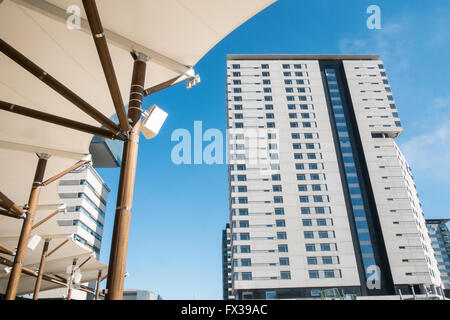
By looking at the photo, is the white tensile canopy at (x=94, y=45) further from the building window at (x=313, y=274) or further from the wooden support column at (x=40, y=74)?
the building window at (x=313, y=274)

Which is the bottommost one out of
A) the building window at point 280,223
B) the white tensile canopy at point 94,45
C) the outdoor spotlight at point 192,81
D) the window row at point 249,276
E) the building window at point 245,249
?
the outdoor spotlight at point 192,81

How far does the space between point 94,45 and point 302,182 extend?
58.5 meters

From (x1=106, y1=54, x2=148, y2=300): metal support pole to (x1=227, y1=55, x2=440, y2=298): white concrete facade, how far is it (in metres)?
51.3

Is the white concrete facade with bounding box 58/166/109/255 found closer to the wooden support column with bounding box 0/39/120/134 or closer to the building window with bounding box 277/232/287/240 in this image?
the building window with bounding box 277/232/287/240

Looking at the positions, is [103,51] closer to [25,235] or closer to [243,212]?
[25,235]

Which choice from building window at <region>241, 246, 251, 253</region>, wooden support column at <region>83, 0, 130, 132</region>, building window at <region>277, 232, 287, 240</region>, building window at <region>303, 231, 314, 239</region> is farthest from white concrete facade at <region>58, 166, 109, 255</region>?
wooden support column at <region>83, 0, 130, 132</region>

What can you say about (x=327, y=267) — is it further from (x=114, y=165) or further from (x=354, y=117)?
(x=114, y=165)

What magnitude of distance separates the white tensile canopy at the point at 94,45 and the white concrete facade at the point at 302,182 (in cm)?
4989

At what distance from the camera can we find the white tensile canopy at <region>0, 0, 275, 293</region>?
4.54 meters

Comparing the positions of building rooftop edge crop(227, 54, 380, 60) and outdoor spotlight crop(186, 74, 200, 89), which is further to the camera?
building rooftop edge crop(227, 54, 380, 60)

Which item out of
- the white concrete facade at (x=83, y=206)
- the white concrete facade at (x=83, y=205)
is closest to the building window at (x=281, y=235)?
the white concrete facade at (x=83, y=205)

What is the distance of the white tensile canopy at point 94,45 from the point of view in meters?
4.54

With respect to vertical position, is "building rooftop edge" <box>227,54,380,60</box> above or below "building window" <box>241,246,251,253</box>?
above

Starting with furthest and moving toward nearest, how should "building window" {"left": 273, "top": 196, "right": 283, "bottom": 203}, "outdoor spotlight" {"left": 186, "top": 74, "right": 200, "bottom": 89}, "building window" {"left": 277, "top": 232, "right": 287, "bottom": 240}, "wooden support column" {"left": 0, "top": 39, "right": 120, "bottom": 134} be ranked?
"building window" {"left": 273, "top": 196, "right": 283, "bottom": 203} → "building window" {"left": 277, "top": 232, "right": 287, "bottom": 240} → "outdoor spotlight" {"left": 186, "top": 74, "right": 200, "bottom": 89} → "wooden support column" {"left": 0, "top": 39, "right": 120, "bottom": 134}
